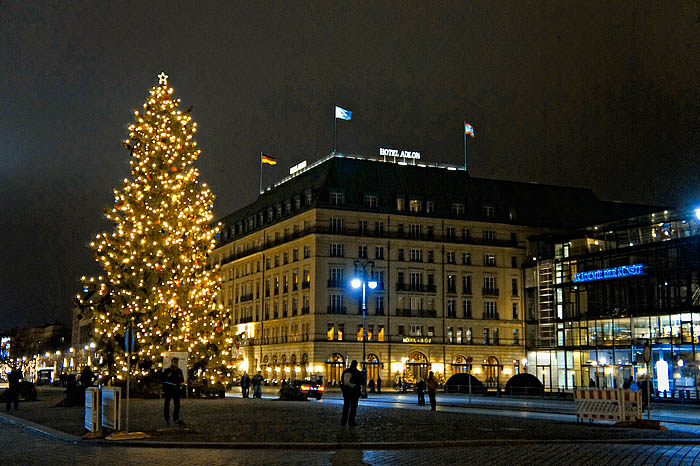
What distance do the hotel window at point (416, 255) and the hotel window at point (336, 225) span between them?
978cm

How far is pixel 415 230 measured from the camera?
357ft

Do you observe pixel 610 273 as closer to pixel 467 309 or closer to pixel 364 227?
pixel 467 309

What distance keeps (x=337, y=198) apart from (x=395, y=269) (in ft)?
36.6

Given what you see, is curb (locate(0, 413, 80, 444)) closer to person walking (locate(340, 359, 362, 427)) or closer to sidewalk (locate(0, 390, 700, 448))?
sidewalk (locate(0, 390, 700, 448))

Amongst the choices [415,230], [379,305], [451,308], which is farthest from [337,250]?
[451,308]

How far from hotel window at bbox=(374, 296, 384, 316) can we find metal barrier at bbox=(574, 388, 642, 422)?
73.2 metres

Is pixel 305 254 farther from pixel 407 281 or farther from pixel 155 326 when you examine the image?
pixel 155 326

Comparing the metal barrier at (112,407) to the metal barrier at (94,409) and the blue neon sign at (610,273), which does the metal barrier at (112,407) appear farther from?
the blue neon sign at (610,273)

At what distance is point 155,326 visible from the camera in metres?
42.8

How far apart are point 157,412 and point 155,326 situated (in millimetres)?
10397

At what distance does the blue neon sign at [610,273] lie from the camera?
8231cm

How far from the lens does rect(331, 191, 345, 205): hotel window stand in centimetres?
10556

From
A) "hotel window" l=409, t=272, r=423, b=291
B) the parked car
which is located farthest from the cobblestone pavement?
"hotel window" l=409, t=272, r=423, b=291

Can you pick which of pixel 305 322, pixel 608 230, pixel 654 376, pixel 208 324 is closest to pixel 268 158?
pixel 305 322
